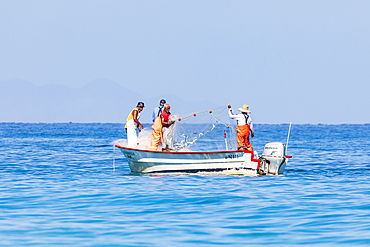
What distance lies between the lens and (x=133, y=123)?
60.3 feet

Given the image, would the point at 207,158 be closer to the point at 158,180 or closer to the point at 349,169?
the point at 158,180

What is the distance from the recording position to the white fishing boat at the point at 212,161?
17.9m

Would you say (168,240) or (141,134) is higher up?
(141,134)

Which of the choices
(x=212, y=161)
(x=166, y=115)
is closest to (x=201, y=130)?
(x=212, y=161)

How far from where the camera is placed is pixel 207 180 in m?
17.0

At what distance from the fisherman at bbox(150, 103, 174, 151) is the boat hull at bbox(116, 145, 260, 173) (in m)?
0.48

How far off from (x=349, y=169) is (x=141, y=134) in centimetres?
1009

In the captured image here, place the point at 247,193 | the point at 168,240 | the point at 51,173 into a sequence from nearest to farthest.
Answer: the point at 168,240
the point at 247,193
the point at 51,173

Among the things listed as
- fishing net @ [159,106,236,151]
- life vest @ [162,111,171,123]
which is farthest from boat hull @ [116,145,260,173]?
life vest @ [162,111,171,123]

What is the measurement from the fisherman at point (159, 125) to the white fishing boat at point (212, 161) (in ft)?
1.64

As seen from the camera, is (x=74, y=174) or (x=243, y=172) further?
(x=74, y=174)

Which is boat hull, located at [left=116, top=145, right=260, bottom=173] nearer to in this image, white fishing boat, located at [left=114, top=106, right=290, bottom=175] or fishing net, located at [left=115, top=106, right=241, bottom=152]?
white fishing boat, located at [left=114, top=106, right=290, bottom=175]

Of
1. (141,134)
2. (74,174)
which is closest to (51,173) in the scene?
(74,174)

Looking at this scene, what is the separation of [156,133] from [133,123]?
95 cm
